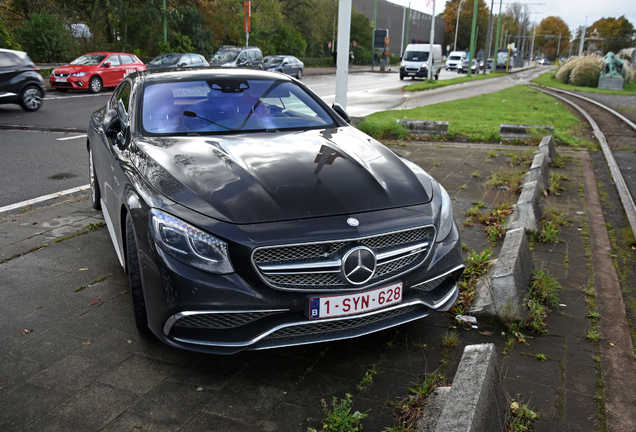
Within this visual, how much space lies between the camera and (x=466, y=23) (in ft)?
372

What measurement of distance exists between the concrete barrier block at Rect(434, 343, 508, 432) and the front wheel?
67.2ft

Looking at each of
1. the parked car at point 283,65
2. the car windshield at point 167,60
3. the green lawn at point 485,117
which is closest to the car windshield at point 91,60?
the car windshield at point 167,60

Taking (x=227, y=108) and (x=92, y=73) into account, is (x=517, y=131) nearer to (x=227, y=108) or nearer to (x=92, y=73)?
(x=227, y=108)

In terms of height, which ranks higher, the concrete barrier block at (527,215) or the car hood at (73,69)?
the car hood at (73,69)

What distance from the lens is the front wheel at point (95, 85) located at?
66.1 feet

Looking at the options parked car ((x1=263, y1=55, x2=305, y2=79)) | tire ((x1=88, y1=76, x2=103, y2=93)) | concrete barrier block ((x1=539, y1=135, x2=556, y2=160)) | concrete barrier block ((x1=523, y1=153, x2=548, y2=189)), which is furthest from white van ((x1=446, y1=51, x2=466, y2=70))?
concrete barrier block ((x1=523, y1=153, x2=548, y2=189))

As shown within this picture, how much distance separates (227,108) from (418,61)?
3453 centimetres

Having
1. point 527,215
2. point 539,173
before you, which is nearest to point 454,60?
point 539,173

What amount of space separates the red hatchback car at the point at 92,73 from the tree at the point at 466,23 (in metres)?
99.1

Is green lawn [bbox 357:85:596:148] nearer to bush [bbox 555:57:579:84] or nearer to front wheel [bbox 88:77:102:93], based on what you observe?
front wheel [bbox 88:77:102:93]

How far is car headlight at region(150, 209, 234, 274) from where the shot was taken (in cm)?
261

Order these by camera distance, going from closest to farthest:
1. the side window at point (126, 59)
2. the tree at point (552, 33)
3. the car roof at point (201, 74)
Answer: the car roof at point (201, 74)
the side window at point (126, 59)
the tree at point (552, 33)

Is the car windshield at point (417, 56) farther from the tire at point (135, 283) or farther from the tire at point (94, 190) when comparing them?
the tire at point (135, 283)

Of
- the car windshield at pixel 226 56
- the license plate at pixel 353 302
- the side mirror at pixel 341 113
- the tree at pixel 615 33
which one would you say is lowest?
the license plate at pixel 353 302
